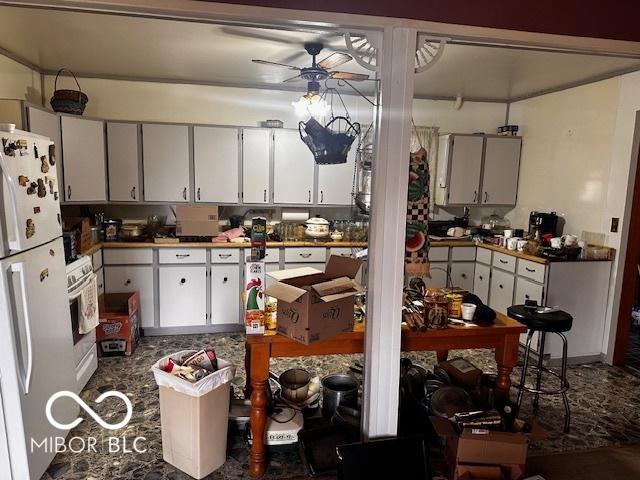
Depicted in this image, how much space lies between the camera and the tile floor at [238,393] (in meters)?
2.31

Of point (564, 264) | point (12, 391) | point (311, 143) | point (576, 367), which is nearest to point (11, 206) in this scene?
point (12, 391)

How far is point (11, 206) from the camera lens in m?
1.98

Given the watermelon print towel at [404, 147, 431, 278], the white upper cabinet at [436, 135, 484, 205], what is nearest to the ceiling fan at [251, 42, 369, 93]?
the watermelon print towel at [404, 147, 431, 278]

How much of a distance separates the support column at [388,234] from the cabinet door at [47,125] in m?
2.56

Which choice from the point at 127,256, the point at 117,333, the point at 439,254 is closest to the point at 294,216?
the point at 439,254

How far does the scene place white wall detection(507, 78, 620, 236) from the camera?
375 cm

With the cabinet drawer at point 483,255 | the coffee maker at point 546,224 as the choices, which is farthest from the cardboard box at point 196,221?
the coffee maker at point 546,224

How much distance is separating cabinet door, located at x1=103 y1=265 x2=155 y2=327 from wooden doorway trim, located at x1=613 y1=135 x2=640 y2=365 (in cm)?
422

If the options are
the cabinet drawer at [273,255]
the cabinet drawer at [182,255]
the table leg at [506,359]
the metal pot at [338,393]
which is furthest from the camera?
the cabinet drawer at [273,255]

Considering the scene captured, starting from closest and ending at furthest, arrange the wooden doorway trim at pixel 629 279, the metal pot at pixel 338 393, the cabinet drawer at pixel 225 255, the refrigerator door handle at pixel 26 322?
the refrigerator door handle at pixel 26 322 < the metal pot at pixel 338 393 < the wooden doorway trim at pixel 629 279 < the cabinet drawer at pixel 225 255

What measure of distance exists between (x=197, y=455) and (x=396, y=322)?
1.24 metres

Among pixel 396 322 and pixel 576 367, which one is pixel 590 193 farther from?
pixel 396 322

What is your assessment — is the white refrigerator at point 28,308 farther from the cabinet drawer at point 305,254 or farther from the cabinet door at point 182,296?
the cabinet drawer at point 305,254

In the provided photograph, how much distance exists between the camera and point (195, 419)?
7.03 ft
